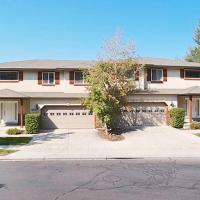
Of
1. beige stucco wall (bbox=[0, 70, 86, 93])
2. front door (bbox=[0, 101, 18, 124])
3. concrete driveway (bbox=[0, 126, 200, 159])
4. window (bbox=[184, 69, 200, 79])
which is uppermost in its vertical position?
window (bbox=[184, 69, 200, 79])

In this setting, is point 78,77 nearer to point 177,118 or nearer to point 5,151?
point 177,118

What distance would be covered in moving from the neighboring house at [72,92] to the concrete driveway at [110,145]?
7.71 feet

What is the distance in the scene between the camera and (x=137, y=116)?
3058 centimetres

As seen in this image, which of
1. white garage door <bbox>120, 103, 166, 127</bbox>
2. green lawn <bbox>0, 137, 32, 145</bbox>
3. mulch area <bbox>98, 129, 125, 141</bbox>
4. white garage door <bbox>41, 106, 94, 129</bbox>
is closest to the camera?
green lawn <bbox>0, 137, 32, 145</bbox>

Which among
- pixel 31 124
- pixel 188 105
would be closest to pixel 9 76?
pixel 31 124

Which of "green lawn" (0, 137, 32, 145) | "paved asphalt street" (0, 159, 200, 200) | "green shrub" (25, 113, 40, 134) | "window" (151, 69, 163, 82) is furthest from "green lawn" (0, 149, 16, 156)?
"window" (151, 69, 163, 82)

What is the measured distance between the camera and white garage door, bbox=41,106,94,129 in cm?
3011

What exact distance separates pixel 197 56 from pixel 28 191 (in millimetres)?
64844

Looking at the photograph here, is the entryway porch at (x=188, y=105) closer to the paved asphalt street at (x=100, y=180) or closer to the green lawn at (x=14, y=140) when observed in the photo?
the green lawn at (x=14, y=140)

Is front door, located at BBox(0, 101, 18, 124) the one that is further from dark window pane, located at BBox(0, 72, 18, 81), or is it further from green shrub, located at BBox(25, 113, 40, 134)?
green shrub, located at BBox(25, 113, 40, 134)

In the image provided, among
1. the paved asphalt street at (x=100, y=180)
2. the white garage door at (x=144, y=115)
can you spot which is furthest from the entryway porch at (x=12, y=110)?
the paved asphalt street at (x=100, y=180)

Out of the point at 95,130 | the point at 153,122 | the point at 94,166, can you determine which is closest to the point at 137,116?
the point at 153,122

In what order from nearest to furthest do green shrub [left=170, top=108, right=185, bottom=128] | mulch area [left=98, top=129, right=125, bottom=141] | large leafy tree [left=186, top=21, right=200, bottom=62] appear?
mulch area [left=98, top=129, right=125, bottom=141] → green shrub [left=170, top=108, right=185, bottom=128] → large leafy tree [left=186, top=21, right=200, bottom=62]

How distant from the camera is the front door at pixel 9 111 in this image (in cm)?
3231
